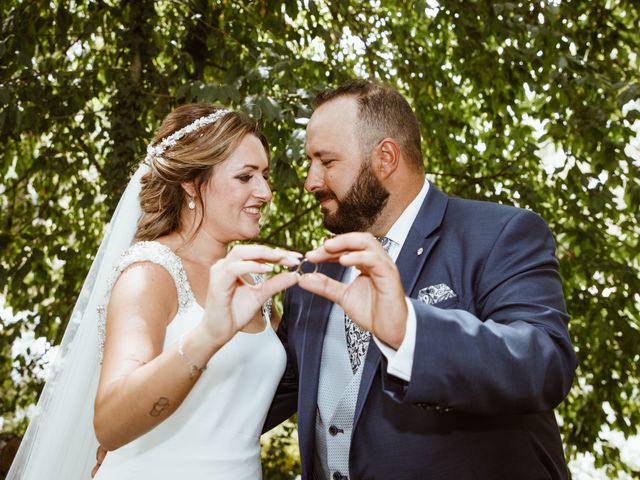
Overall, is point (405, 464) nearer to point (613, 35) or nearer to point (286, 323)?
point (286, 323)

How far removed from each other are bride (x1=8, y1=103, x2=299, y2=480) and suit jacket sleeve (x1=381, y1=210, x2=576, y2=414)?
25.8 inches

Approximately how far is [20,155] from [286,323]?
3971 millimetres

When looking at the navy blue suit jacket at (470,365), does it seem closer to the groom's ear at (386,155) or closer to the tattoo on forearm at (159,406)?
the groom's ear at (386,155)

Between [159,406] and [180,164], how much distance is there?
1.18m

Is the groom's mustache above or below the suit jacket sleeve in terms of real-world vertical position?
above

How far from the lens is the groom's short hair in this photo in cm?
266

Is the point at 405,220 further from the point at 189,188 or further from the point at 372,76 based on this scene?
the point at 372,76

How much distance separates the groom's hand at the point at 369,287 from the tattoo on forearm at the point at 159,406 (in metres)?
0.58

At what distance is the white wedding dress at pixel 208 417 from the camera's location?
2.34 m

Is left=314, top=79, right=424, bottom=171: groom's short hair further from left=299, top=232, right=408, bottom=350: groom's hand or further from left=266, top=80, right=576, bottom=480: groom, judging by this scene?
left=299, top=232, right=408, bottom=350: groom's hand

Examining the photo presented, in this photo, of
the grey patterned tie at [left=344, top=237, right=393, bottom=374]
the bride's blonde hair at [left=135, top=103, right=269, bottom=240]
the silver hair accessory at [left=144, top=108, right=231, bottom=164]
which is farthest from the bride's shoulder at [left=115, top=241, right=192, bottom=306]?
the grey patterned tie at [left=344, top=237, right=393, bottom=374]

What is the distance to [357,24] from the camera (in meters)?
5.82

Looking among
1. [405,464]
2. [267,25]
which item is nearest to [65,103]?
[267,25]

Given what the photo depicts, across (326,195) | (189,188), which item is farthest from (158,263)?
(326,195)
